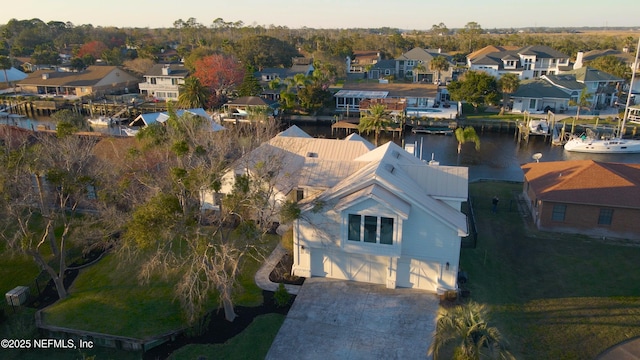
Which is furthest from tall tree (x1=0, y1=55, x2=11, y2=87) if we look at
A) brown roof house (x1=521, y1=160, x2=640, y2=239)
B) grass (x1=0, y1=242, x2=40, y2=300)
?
brown roof house (x1=521, y1=160, x2=640, y2=239)

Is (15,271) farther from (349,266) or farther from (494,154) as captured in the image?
(494,154)

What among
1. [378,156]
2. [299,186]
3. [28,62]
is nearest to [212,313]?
[299,186]

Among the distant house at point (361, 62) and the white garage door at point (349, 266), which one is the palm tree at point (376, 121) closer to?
the white garage door at point (349, 266)

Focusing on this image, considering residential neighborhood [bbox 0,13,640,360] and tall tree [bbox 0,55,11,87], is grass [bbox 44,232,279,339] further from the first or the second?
tall tree [bbox 0,55,11,87]

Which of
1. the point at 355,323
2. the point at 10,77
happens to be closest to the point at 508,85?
the point at 355,323

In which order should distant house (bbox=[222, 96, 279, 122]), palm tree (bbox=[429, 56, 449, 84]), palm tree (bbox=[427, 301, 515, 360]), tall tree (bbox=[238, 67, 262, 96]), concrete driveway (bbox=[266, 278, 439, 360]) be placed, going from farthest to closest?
palm tree (bbox=[429, 56, 449, 84]) < tall tree (bbox=[238, 67, 262, 96]) < distant house (bbox=[222, 96, 279, 122]) < concrete driveway (bbox=[266, 278, 439, 360]) < palm tree (bbox=[427, 301, 515, 360])

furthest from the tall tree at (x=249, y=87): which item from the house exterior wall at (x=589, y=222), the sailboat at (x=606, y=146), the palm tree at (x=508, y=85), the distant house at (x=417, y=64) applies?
the house exterior wall at (x=589, y=222)
